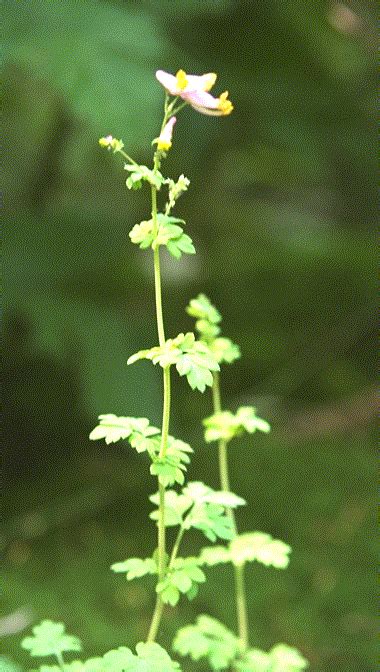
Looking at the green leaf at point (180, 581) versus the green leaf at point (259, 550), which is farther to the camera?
the green leaf at point (259, 550)

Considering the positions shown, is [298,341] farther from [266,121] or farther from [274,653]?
[274,653]

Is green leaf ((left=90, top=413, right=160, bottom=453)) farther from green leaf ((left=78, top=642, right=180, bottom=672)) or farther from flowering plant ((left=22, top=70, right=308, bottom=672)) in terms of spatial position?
green leaf ((left=78, top=642, right=180, bottom=672))

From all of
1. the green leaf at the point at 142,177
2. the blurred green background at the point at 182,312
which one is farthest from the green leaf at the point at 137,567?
the blurred green background at the point at 182,312

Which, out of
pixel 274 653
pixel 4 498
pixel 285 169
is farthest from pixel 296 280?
pixel 274 653

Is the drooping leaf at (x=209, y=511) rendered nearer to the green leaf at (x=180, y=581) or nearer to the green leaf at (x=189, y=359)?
the green leaf at (x=180, y=581)

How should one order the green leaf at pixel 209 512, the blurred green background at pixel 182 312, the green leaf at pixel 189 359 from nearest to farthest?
the green leaf at pixel 189 359 < the green leaf at pixel 209 512 < the blurred green background at pixel 182 312
